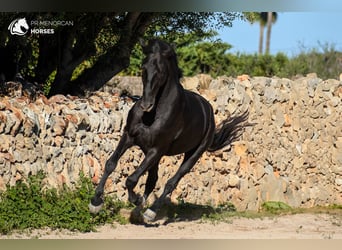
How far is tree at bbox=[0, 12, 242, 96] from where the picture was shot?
11.6 metres

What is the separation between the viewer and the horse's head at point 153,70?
8.30 m

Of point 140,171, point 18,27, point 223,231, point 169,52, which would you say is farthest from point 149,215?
point 18,27

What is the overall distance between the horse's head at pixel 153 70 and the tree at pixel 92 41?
3.02 metres

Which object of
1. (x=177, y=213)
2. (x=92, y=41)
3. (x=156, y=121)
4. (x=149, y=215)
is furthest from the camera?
(x=92, y=41)

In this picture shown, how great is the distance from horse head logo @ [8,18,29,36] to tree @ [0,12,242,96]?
1.83 ft

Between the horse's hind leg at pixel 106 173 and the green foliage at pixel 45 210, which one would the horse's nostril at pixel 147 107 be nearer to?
the horse's hind leg at pixel 106 173

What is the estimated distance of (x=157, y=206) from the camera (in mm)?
8805

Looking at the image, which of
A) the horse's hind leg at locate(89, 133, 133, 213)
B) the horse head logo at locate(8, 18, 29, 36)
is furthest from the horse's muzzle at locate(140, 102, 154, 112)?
the horse head logo at locate(8, 18, 29, 36)

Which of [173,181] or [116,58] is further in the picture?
[116,58]

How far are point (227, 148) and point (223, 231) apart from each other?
2.76m

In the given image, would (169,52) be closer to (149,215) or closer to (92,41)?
(149,215)

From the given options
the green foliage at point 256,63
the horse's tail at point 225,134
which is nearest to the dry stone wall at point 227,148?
the horse's tail at point 225,134

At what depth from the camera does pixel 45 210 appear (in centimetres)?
866

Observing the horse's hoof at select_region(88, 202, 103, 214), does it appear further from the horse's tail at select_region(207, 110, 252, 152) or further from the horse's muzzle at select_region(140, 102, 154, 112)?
the horse's tail at select_region(207, 110, 252, 152)
